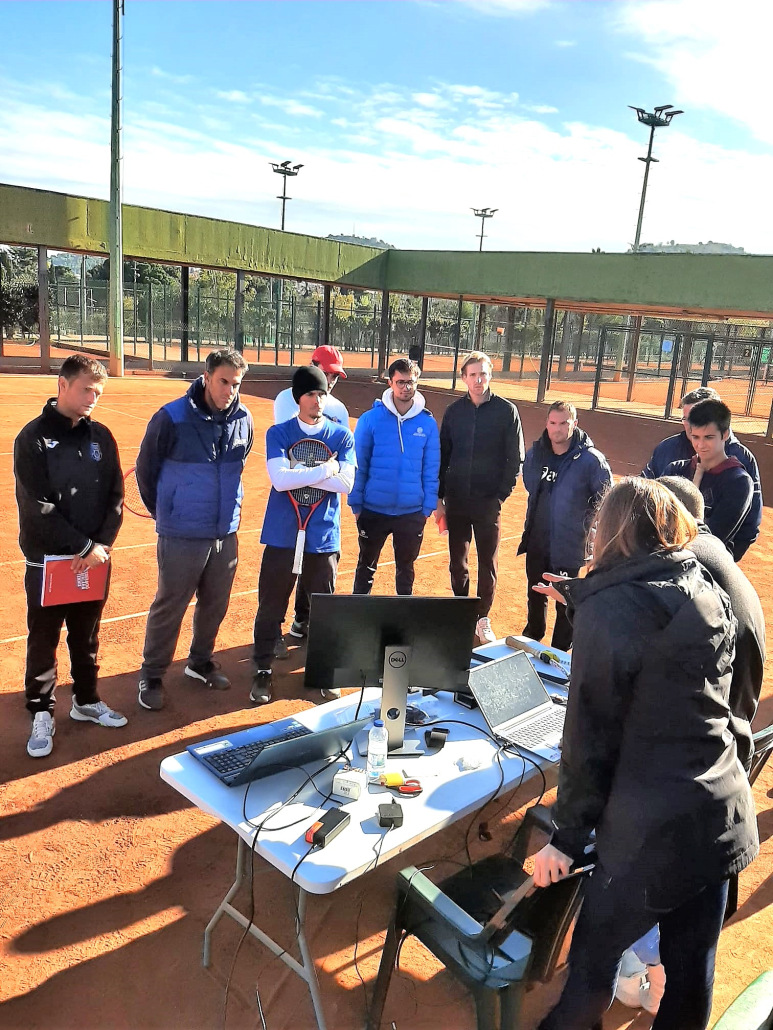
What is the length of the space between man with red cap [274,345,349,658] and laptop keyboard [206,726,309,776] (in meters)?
2.35

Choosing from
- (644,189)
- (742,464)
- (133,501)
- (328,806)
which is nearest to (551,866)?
(328,806)

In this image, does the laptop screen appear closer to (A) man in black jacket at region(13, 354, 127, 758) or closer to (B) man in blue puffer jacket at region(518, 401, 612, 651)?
(B) man in blue puffer jacket at region(518, 401, 612, 651)

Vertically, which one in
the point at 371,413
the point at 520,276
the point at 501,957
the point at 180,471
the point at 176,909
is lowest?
the point at 176,909

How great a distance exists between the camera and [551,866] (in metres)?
2.29

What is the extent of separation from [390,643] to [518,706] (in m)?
0.83

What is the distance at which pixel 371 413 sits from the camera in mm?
5742

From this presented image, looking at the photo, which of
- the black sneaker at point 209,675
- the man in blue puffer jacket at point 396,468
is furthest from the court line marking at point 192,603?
the man in blue puffer jacket at point 396,468

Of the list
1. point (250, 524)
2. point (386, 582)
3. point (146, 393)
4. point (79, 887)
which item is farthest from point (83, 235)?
point (79, 887)

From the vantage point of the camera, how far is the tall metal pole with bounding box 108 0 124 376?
20062 millimetres

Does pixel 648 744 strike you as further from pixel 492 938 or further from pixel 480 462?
pixel 480 462

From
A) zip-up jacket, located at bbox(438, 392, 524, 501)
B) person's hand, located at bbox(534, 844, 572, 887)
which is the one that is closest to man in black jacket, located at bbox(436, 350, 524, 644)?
zip-up jacket, located at bbox(438, 392, 524, 501)

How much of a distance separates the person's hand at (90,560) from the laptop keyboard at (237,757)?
1.78 metres

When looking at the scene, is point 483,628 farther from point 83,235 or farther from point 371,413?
point 83,235

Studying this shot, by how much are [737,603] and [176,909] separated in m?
2.69
